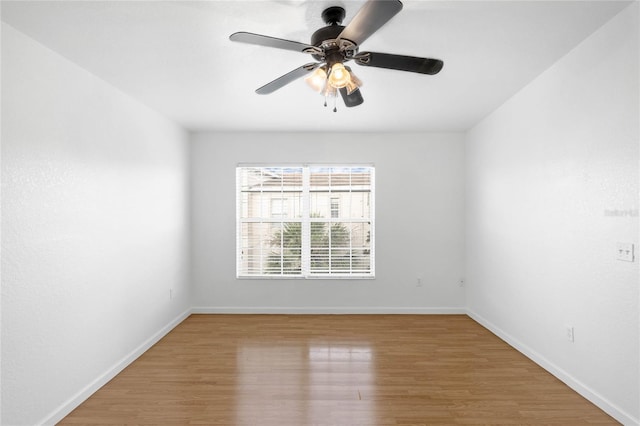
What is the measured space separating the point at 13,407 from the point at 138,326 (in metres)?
1.31

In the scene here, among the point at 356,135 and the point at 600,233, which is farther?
the point at 356,135

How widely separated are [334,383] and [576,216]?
225cm

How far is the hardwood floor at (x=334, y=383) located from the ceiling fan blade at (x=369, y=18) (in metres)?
2.30

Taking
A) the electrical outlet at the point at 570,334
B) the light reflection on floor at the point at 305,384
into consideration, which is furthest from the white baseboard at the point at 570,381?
the light reflection on floor at the point at 305,384

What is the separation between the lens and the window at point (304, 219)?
15.1 ft

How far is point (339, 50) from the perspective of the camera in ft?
5.89

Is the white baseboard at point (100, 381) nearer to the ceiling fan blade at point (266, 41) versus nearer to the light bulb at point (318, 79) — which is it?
the ceiling fan blade at point (266, 41)

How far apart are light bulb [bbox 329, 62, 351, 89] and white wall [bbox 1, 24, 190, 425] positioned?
1890mm

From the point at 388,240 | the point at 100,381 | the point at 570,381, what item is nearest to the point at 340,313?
the point at 388,240

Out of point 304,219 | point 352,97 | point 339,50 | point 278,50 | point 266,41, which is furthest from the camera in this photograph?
point 304,219

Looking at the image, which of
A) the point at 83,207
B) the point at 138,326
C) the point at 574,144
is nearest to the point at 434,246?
the point at 574,144

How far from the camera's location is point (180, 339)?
11.8ft

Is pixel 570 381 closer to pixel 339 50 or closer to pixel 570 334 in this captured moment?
pixel 570 334

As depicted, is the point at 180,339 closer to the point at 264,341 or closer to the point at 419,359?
the point at 264,341
